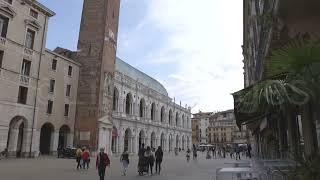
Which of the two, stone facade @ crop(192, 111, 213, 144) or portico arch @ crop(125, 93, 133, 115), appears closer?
portico arch @ crop(125, 93, 133, 115)

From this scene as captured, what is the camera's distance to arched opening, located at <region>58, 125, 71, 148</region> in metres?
42.3

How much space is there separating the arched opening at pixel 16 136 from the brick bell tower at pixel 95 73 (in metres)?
8.59

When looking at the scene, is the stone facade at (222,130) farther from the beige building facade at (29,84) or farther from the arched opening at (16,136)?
the arched opening at (16,136)

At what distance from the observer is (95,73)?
43875 mm

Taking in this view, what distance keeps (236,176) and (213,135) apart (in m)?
125

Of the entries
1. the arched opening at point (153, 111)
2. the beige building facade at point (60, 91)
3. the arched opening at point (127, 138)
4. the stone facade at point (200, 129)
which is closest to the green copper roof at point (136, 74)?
the beige building facade at point (60, 91)

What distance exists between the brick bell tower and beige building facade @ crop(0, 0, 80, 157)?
2.29 m

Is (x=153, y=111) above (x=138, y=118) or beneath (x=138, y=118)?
above

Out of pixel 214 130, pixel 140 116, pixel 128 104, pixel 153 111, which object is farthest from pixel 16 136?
pixel 214 130

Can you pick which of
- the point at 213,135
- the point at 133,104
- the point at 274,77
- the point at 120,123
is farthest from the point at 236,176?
the point at 213,135

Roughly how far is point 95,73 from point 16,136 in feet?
45.2

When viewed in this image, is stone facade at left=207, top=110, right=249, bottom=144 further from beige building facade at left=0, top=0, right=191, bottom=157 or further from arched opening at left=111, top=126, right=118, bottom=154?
arched opening at left=111, top=126, right=118, bottom=154

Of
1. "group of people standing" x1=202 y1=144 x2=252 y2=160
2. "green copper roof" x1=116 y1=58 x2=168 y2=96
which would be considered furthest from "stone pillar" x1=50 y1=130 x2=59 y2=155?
"green copper roof" x1=116 y1=58 x2=168 y2=96

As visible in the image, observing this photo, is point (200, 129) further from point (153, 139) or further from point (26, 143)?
point (26, 143)
